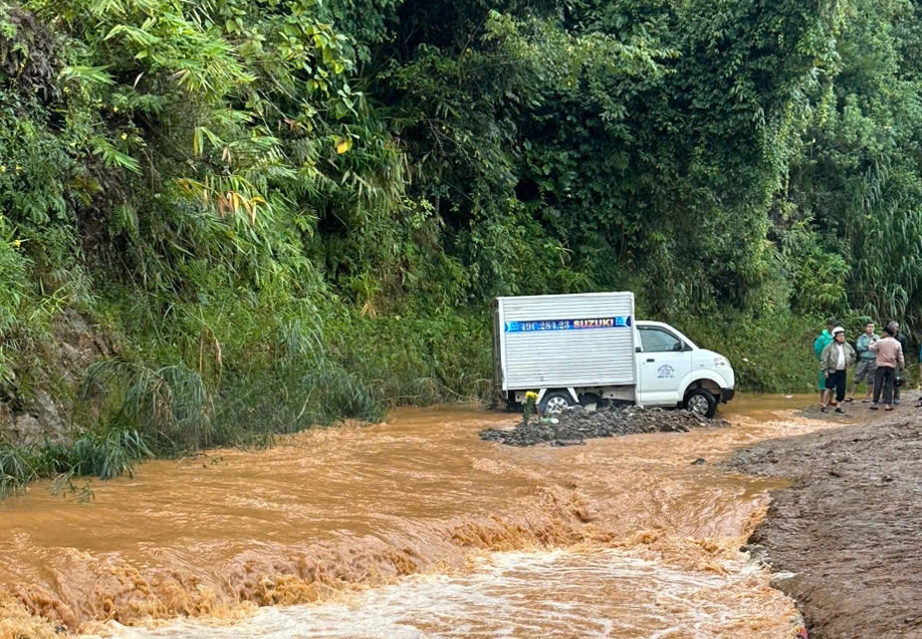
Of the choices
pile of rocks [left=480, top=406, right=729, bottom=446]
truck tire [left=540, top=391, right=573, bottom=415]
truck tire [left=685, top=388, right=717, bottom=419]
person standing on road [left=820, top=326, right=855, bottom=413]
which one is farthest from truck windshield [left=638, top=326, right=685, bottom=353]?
person standing on road [left=820, top=326, right=855, bottom=413]

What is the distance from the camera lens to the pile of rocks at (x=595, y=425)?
13.4m

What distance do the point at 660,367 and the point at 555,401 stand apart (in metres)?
1.73

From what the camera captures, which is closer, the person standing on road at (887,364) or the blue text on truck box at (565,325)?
the blue text on truck box at (565,325)

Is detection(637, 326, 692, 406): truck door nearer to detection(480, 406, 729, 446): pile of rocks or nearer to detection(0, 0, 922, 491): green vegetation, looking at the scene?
detection(480, 406, 729, 446): pile of rocks

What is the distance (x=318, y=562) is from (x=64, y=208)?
633 centimetres

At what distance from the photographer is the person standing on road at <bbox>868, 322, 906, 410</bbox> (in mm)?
16938

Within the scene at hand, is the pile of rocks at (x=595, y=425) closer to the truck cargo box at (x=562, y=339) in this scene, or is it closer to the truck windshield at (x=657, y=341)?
the truck cargo box at (x=562, y=339)

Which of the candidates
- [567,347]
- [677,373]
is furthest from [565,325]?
[677,373]

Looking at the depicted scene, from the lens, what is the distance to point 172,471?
10547mm

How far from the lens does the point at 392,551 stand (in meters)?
8.35

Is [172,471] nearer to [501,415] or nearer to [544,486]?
[544,486]

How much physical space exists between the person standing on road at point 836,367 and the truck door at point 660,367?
270 centimetres

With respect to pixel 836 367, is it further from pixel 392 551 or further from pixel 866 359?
pixel 392 551

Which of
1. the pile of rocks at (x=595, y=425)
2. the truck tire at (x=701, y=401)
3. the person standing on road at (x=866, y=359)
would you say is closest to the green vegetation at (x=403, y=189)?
the pile of rocks at (x=595, y=425)
